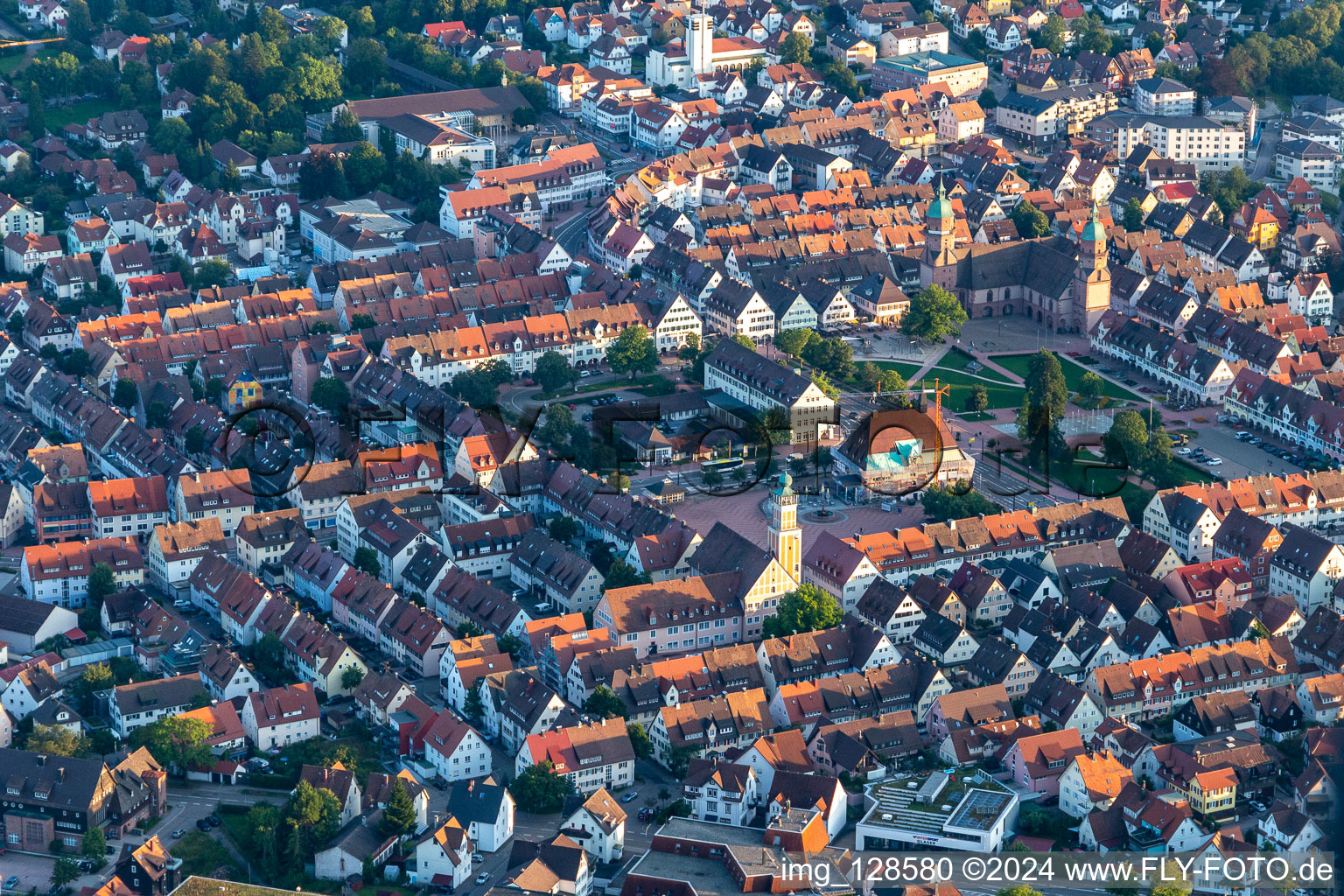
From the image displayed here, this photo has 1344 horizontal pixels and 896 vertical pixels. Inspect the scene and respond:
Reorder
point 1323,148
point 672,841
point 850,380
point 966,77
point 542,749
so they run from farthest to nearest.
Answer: point 966,77 → point 1323,148 → point 850,380 → point 542,749 → point 672,841

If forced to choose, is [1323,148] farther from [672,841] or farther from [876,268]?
[672,841]

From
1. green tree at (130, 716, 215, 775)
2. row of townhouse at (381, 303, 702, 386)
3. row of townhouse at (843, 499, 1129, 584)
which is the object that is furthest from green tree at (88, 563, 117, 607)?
row of townhouse at (843, 499, 1129, 584)

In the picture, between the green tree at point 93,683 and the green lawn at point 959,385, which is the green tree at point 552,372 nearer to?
the green lawn at point 959,385

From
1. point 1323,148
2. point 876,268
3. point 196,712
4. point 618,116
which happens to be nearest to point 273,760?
point 196,712

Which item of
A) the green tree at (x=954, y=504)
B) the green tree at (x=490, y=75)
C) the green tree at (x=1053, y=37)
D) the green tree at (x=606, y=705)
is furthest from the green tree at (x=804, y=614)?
the green tree at (x=1053, y=37)

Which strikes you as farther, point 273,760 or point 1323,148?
point 1323,148
